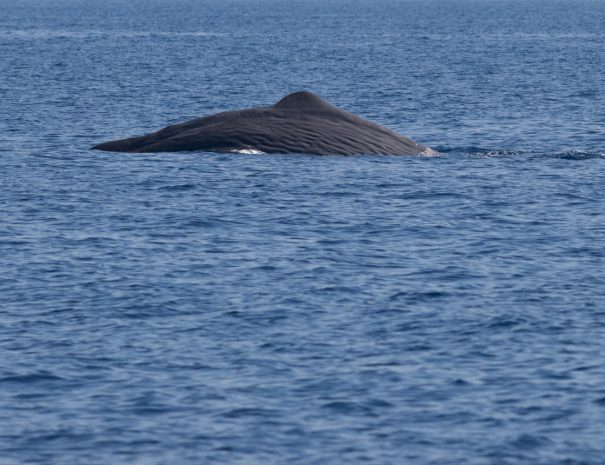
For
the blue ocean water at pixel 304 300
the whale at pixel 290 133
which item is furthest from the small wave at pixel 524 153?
the whale at pixel 290 133

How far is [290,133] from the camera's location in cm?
4484

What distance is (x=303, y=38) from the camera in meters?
165

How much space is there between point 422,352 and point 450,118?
38.2 m

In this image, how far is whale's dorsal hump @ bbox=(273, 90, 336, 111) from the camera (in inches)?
1750

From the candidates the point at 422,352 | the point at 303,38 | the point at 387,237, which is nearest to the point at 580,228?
the point at 387,237

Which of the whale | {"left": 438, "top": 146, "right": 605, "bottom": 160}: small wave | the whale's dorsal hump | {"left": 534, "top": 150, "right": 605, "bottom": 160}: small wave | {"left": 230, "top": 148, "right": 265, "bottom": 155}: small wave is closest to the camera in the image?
the whale's dorsal hump

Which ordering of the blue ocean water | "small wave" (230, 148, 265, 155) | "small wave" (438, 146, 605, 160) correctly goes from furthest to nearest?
"small wave" (438, 146, 605, 160) < "small wave" (230, 148, 265, 155) < the blue ocean water

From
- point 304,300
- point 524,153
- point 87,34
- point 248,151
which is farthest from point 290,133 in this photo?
point 87,34

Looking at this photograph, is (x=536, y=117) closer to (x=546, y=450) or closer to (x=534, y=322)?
(x=534, y=322)

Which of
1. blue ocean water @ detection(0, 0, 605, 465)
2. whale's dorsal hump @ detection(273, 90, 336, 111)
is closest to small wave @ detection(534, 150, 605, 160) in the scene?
blue ocean water @ detection(0, 0, 605, 465)

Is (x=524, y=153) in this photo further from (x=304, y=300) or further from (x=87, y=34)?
(x=87, y=34)

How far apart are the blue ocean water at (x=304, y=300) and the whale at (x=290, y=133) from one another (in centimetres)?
52

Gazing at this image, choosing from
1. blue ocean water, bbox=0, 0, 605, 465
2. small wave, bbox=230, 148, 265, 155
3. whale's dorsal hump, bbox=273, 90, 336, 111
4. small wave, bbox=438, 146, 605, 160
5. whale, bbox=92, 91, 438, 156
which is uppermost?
whale's dorsal hump, bbox=273, 90, 336, 111

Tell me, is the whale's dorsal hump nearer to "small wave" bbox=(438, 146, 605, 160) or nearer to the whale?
the whale
